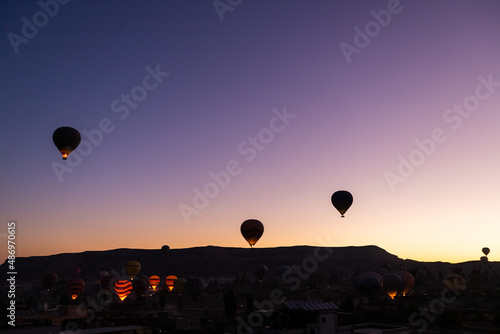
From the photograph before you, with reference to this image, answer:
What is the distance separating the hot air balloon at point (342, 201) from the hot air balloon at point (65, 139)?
29536 millimetres

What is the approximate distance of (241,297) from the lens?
98250 mm

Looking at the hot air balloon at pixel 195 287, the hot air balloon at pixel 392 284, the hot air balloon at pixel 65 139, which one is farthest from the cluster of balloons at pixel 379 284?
the hot air balloon at pixel 65 139

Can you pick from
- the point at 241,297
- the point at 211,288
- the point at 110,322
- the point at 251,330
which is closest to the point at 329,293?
the point at 241,297

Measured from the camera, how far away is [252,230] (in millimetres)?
50094

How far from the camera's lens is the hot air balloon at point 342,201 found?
161 ft

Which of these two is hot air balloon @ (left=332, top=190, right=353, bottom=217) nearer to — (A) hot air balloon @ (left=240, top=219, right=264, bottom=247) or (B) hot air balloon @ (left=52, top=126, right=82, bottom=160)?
(A) hot air balloon @ (left=240, top=219, right=264, bottom=247)

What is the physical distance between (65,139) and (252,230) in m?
23.5

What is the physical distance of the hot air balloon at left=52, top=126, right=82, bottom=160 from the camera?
38.0m

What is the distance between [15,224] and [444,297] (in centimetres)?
8495

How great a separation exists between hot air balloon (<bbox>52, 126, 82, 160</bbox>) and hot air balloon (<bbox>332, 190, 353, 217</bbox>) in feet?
96.9

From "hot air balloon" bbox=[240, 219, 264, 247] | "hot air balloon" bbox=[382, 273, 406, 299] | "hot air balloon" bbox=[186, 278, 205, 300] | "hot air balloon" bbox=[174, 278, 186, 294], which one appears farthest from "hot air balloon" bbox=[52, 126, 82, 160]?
"hot air balloon" bbox=[174, 278, 186, 294]

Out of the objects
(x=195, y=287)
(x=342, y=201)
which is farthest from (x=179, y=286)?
(x=342, y=201)

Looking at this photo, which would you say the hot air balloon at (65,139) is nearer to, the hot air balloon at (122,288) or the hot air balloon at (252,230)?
the hot air balloon at (252,230)

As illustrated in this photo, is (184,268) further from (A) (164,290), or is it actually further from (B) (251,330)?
(B) (251,330)
